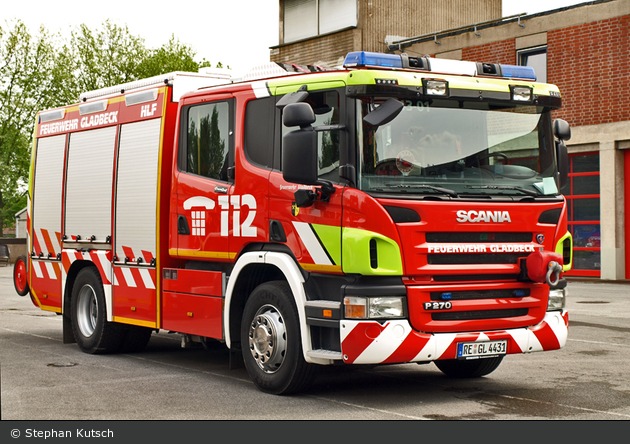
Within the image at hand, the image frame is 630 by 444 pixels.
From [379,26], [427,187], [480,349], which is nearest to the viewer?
[427,187]

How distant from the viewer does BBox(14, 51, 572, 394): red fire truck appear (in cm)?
848

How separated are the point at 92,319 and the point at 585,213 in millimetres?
17992

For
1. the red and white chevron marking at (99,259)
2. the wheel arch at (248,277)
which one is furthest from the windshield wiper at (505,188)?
the red and white chevron marking at (99,259)

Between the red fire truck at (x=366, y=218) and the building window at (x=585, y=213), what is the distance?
1800 centimetres

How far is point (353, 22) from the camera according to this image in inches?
1334

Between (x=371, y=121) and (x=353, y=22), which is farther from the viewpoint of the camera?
(x=353, y=22)

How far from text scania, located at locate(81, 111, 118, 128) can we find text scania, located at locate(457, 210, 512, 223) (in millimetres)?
4964

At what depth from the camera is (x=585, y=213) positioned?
91.1 ft

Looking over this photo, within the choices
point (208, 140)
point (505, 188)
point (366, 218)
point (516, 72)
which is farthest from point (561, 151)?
point (208, 140)

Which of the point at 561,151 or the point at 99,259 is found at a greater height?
the point at 561,151

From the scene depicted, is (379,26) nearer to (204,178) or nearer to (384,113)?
(204,178)

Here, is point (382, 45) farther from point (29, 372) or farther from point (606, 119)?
point (29, 372)
